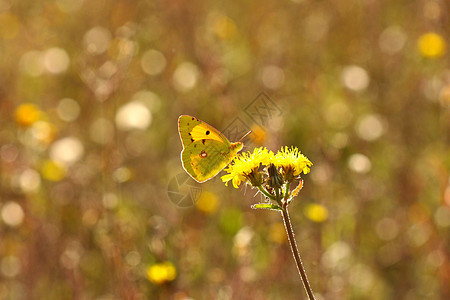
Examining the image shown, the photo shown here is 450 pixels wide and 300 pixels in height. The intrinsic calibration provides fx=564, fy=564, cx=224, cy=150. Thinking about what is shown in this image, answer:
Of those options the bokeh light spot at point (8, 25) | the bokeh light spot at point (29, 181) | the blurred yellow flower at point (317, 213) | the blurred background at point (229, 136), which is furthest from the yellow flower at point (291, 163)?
the bokeh light spot at point (8, 25)

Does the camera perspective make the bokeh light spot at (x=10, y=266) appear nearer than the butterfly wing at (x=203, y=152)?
No

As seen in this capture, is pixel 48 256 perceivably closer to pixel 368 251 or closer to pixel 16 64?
pixel 368 251

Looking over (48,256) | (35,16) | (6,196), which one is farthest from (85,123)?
(35,16)

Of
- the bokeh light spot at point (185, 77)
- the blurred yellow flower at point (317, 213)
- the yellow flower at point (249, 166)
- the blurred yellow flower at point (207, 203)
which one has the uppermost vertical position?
the bokeh light spot at point (185, 77)

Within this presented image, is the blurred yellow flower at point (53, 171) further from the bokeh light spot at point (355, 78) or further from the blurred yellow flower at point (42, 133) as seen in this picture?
the bokeh light spot at point (355, 78)

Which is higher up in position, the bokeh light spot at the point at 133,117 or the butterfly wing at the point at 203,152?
the bokeh light spot at the point at 133,117

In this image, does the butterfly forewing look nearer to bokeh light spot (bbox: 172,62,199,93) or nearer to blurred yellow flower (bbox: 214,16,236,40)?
bokeh light spot (bbox: 172,62,199,93)

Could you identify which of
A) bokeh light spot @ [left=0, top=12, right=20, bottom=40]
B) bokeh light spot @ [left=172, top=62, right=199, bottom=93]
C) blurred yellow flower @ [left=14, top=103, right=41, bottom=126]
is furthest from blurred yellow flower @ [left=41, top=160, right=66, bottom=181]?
bokeh light spot @ [left=0, top=12, right=20, bottom=40]
